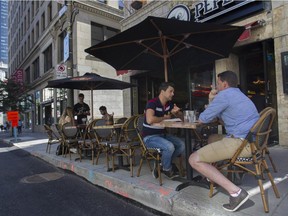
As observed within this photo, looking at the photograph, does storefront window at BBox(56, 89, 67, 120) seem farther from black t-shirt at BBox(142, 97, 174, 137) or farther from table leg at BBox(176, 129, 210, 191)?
table leg at BBox(176, 129, 210, 191)

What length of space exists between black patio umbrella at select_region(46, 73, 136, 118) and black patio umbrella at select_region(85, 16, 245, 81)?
1.26 metres

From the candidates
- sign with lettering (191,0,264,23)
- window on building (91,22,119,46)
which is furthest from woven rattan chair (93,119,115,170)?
window on building (91,22,119,46)

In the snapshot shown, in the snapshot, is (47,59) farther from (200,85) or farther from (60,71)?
(200,85)

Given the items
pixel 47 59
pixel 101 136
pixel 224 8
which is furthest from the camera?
pixel 47 59

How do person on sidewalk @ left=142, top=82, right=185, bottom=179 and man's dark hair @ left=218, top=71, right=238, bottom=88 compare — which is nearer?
man's dark hair @ left=218, top=71, right=238, bottom=88

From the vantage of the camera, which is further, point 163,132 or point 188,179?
point 163,132

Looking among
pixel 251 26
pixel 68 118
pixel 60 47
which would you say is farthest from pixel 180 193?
pixel 60 47

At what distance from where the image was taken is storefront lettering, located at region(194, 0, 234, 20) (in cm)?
763

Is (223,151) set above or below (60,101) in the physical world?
below

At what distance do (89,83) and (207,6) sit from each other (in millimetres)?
4480

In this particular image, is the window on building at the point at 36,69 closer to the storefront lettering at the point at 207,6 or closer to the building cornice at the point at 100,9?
the building cornice at the point at 100,9

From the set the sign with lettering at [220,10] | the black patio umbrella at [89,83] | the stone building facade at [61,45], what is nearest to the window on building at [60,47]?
the stone building facade at [61,45]

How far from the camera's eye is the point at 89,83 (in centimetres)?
788

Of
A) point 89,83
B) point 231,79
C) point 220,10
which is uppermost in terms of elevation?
point 220,10
